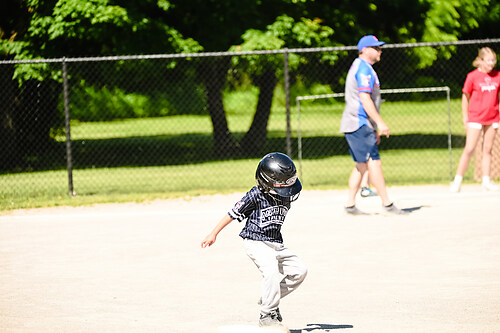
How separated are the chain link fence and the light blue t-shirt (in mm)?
2566

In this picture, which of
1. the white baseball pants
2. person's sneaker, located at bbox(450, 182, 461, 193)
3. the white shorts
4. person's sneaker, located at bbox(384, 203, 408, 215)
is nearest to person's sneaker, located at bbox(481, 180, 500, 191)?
person's sneaker, located at bbox(450, 182, 461, 193)

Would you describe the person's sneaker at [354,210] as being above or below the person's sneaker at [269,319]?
below

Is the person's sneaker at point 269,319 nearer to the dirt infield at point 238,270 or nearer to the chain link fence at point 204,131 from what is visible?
the dirt infield at point 238,270

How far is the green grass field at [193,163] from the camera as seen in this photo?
1266 cm

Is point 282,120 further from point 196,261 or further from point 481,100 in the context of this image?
point 196,261

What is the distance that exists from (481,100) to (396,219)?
261 centimetres

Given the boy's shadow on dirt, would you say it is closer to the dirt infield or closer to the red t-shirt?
the dirt infield

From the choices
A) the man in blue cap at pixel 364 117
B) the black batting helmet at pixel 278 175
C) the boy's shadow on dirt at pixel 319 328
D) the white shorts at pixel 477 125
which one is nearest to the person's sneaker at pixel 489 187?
the white shorts at pixel 477 125

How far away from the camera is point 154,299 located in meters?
5.84

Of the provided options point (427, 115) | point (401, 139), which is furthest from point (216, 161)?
point (427, 115)

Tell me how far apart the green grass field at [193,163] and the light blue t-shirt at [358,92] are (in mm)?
3202

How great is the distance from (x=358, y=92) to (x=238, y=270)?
10.7 ft

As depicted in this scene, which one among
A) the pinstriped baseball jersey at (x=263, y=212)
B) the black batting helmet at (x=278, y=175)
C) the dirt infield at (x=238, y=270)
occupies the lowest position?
the dirt infield at (x=238, y=270)

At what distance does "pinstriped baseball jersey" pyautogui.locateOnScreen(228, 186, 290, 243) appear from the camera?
16.1 feet
